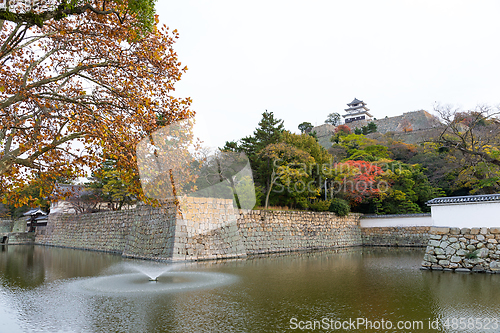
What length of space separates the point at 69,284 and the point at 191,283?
2529mm

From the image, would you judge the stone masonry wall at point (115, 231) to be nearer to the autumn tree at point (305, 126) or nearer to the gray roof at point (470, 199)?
the gray roof at point (470, 199)

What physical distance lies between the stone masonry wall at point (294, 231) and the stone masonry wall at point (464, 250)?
6.95m

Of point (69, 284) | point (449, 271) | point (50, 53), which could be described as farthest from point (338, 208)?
point (50, 53)

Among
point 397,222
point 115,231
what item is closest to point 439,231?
point 397,222

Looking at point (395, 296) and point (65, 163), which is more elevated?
point (65, 163)

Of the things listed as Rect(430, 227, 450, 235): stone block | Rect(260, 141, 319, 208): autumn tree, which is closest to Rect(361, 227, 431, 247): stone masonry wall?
Rect(260, 141, 319, 208): autumn tree

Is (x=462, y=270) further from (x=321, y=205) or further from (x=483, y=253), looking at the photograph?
(x=321, y=205)

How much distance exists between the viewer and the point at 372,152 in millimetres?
26172

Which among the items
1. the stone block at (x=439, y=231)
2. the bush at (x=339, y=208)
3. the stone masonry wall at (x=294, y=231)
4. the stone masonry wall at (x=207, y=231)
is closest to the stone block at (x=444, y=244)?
the stone block at (x=439, y=231)

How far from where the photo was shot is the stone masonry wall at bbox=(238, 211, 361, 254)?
13391mm

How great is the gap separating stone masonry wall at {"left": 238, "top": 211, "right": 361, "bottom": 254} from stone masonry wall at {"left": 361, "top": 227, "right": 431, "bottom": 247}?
2.03ft

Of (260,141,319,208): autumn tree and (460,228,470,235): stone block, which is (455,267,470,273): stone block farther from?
(260,141,319,208): autumn tree

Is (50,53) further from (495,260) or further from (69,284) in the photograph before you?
(495,260)

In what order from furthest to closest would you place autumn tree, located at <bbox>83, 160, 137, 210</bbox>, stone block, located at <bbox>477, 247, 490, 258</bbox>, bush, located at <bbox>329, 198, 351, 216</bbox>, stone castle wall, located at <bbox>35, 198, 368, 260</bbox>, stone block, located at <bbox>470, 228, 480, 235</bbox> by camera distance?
bush, located at <bbox>329, 198, 351, 216</bbox> < autumn tree, located at <bbox>83, 160, 137, 210</bbox> < stone castle wall, located at <bbox>35, 198, 368, 260</bbox> < stone block, located at <bbox>470, 228, 480, 235</bbox> < stone block, located at <bbox>477, 247, 490, 258</bbox>
